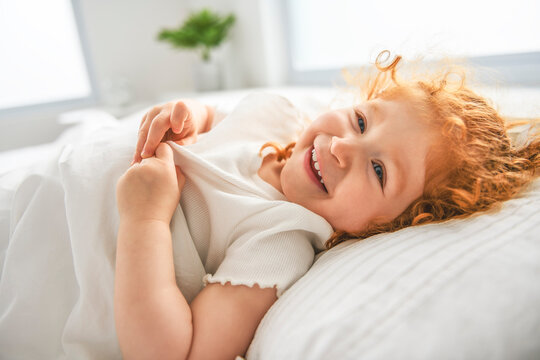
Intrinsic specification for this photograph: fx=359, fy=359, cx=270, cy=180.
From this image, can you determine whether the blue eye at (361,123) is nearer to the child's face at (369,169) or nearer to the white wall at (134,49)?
the child's face at (369,169)

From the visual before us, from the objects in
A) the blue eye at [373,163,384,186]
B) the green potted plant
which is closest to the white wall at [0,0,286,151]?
the green potted plant

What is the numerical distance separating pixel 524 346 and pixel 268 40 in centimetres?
201

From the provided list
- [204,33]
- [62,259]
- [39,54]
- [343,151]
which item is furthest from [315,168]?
[39,54]

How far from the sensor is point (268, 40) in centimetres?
212

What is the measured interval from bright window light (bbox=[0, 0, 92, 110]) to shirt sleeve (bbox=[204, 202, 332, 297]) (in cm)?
251

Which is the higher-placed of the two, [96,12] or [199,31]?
[96,12]

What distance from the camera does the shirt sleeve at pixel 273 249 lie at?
58 cm

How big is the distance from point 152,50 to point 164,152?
2.34m

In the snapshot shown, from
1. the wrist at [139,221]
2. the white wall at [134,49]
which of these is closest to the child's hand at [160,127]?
the wrist at [139,221]

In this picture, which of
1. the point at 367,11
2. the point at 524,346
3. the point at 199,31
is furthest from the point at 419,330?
the point at 199,31

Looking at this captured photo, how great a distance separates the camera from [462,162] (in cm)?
67

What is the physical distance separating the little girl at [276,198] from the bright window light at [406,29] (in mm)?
333

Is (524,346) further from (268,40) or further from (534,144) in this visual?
(268,40)

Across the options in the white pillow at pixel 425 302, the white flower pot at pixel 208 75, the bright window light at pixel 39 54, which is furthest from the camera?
the bright window light at pixel 39 54
